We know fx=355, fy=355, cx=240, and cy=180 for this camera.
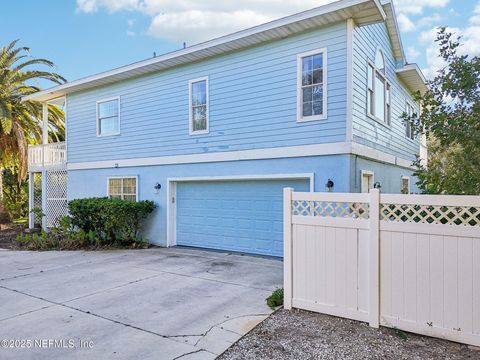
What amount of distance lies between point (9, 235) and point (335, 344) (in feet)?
45.9

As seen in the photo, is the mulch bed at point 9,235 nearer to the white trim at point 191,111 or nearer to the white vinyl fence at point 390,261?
the white trim at point 191,111

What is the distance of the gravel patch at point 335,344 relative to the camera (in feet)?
11.8

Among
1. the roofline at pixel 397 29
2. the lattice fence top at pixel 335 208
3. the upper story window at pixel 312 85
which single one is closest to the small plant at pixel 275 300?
the lattice fence top at pixel 335 208

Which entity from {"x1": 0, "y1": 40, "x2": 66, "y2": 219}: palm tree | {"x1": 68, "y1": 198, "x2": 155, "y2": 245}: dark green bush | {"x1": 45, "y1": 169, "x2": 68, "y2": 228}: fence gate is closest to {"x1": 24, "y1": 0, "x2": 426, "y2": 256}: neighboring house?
{"x1": 68, "y1": 198, "x2": 155, "y2": 245}: dark green bush

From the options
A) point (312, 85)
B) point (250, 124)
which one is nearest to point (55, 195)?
point (250, 124)

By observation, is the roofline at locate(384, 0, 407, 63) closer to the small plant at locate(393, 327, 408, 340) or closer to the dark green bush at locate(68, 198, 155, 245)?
the small plant at locate(393, 327, 408, 340)

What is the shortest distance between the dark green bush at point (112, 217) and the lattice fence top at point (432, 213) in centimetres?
750

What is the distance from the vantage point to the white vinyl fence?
377 centimetres

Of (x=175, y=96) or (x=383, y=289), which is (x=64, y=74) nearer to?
(x=175, y=96)

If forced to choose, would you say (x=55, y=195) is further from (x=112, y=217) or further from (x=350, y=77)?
(x=350, y=77)

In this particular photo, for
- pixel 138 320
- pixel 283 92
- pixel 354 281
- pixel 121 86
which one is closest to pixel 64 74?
pixel 121 86

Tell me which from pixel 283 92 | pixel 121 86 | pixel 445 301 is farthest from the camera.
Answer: pixel 121 86

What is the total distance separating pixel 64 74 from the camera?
51.5 feet

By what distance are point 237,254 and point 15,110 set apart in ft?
41.5
